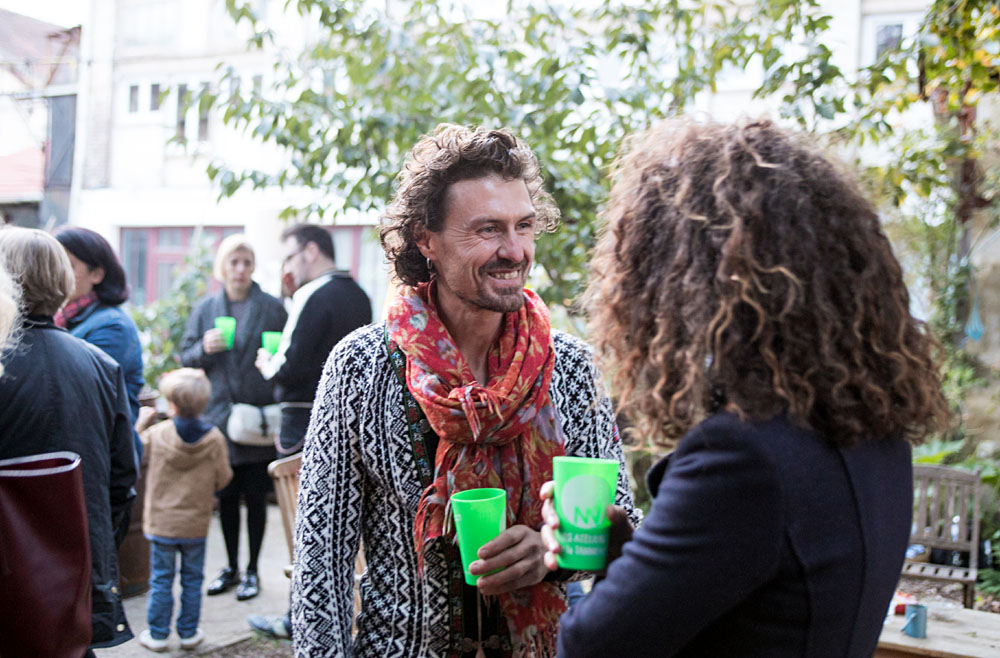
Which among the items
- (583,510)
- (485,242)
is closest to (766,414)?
(583,510)

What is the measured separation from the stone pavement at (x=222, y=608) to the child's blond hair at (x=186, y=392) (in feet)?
3.85

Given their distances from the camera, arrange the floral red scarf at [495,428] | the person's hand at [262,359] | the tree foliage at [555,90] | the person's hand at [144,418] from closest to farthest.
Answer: the floral red scarf at [495,428]
the tree foliage at [555,90]
the person's hand at [262,359]
the person's hand at [144,418]

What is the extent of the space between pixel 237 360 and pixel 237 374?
88mm

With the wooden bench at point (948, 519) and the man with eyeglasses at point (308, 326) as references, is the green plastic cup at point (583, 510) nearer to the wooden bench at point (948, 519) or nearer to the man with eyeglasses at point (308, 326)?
the man with eyeglasses at point (308, 326)

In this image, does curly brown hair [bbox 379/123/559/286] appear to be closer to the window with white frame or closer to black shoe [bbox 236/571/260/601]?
black shoe [bbox 236/571/260/601]

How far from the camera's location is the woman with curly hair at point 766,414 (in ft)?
3.82

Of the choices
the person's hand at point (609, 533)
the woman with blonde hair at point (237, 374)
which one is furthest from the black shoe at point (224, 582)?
the person's hand at point (609, 533)

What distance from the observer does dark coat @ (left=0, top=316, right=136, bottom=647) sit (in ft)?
8.65

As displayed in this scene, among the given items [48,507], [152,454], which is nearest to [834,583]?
[48,507]

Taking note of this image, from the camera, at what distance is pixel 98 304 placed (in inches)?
158

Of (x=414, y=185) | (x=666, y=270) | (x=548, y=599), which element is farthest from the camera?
(x=414, y=185)

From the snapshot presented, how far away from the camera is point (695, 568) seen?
1.17 m

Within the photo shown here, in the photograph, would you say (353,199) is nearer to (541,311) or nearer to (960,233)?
(541,311)

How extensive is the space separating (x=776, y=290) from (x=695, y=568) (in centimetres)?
39
